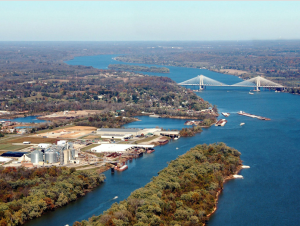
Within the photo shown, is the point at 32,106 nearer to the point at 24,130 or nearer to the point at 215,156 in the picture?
the point at 24,130

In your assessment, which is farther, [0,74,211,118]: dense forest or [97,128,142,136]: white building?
[0,74,211,118]: dense forest

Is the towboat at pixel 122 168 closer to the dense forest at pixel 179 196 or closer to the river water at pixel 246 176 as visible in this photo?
the river water at pixel 246 176

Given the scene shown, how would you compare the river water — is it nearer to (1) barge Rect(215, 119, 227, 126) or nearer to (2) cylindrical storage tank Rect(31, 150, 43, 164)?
(1) barge Rect(215, 119, 227, 126)

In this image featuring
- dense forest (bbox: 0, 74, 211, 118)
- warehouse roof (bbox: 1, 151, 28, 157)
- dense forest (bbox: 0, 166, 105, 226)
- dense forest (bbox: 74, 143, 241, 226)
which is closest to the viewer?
dense forest (bbox: 74, 143, 241, 226)

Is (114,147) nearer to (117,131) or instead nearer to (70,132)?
(117,131)

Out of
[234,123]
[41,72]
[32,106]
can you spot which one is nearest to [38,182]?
[234,123]

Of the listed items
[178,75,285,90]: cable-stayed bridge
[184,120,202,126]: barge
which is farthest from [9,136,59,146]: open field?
[178,75,285,90]: cable-stayed bridge
